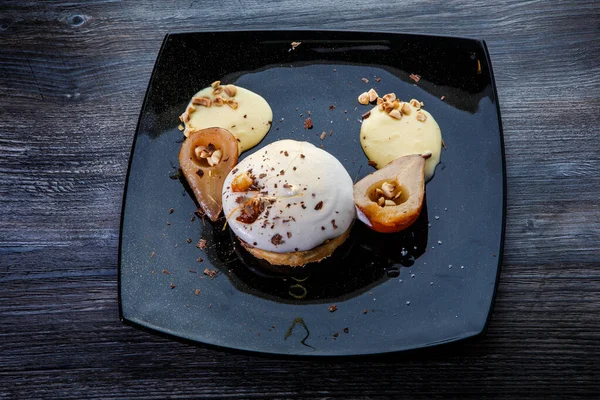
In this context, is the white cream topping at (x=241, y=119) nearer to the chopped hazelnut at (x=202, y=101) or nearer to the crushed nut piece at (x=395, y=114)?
the chopped hazelnut at (x=202, y=101)

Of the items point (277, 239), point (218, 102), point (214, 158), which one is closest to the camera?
point (277, 239)

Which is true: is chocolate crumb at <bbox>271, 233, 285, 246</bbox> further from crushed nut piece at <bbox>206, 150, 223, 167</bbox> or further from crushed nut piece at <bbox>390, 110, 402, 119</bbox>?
crushed nut piece at <bbox>390, 110, 402, 119</bbox>

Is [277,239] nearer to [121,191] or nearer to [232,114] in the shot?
[232,114]

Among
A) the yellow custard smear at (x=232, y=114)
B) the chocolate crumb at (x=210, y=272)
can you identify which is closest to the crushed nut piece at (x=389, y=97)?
the yellow custard smear at (x=232, y=114)

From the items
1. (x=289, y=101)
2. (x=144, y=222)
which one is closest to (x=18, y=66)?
(x=144, y=222)

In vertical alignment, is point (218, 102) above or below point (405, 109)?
below

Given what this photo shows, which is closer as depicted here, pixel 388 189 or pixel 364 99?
pixel 388 189

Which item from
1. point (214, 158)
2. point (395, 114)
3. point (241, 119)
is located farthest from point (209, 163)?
point (395, 114)
